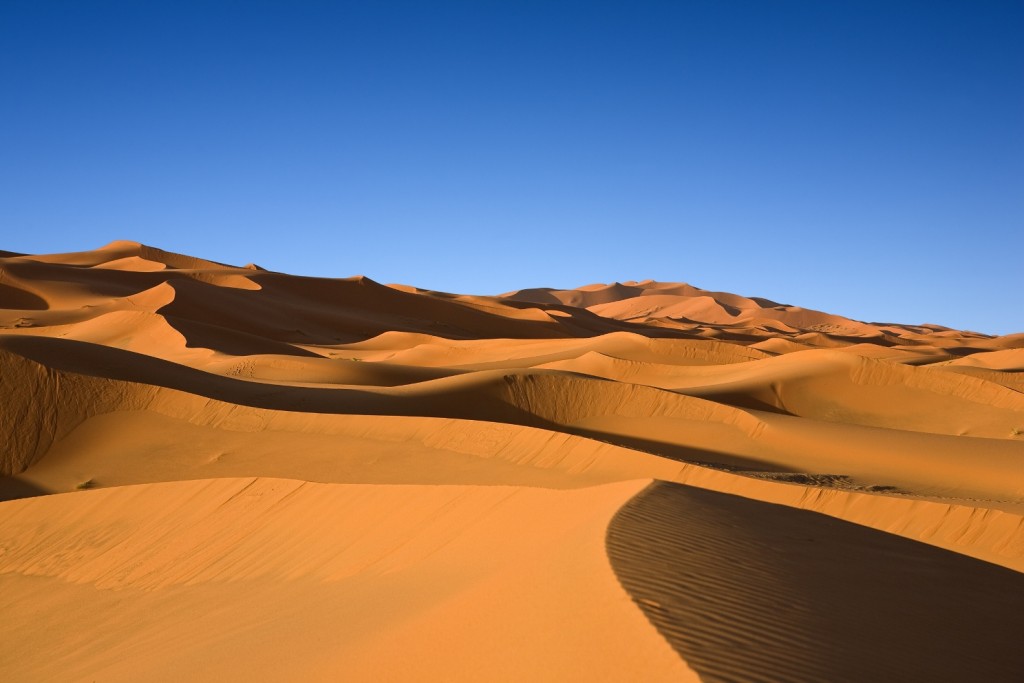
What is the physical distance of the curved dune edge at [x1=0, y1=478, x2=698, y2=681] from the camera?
4539 millimetres

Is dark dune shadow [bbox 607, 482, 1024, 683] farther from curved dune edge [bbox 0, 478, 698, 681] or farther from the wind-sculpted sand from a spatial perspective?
curved dune edge [bbox 0, 478, 698, 681]

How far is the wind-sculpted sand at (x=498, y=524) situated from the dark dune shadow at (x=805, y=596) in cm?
2

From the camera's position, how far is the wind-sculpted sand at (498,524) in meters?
4.72

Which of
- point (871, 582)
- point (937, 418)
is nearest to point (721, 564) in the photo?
point (871, 582)

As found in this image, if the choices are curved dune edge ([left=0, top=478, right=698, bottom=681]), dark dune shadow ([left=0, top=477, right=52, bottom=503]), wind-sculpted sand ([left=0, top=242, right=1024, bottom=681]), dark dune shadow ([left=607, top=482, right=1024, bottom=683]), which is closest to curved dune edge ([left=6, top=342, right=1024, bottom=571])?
wind-sculpted sand ([left=0, top=242, right=1024, bottom=681])

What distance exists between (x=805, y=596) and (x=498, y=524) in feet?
8.89

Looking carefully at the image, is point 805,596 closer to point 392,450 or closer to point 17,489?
point 392,450

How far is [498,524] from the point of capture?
7402mm

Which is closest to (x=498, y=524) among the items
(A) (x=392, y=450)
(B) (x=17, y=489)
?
(A) (x=392, y=450)

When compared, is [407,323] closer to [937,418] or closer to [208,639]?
[937,418]

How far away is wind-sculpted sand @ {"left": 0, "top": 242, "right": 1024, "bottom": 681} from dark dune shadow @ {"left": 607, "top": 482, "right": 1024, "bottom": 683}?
24 millimetres

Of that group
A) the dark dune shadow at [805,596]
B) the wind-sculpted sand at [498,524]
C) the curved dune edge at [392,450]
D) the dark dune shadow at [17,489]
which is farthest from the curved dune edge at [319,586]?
the curved dune edge at [392,450]

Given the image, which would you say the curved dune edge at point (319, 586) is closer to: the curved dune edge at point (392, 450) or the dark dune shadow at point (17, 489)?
the dark dune shadow at point (17, 489)

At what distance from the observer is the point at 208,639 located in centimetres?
675
